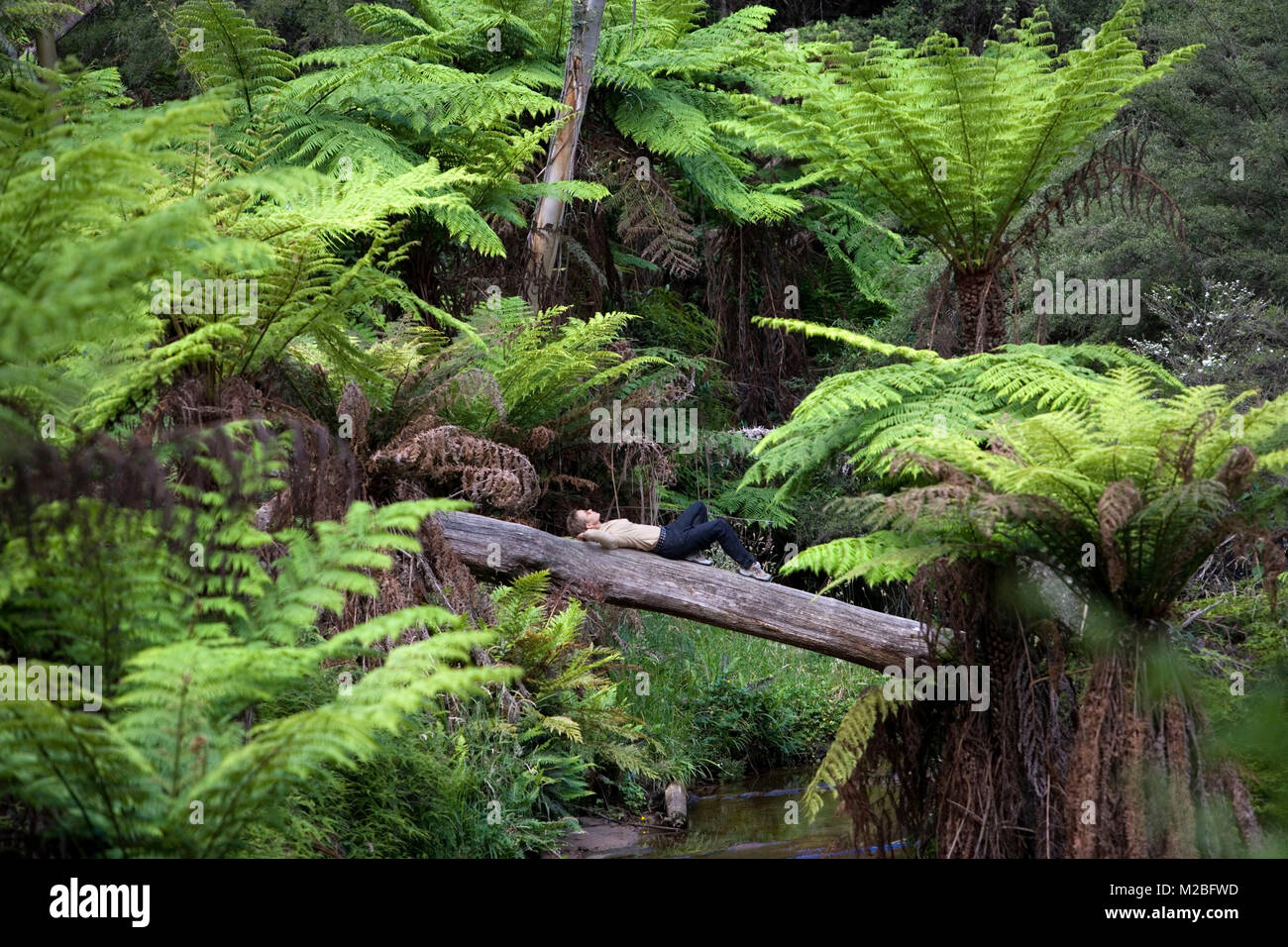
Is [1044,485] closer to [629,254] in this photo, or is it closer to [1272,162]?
[1272,162]

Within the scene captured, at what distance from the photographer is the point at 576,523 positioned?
6141 mm

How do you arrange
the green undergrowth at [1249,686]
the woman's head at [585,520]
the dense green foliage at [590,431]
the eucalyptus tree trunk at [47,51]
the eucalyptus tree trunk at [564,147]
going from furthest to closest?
the eucalyptus tree trunk at [47,51] → the eucalyptus tree trunk at [564,147] → the woman's head at [585,520] → the green undergrowth at [1249,686] → the dense green foliage at [590,431]

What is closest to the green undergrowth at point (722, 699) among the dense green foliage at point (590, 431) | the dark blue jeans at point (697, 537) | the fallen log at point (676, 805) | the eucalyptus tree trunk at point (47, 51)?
the dense green foliage at point (590, 431)

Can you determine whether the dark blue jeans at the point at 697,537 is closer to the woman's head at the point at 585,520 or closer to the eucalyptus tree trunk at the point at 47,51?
the woman's head at the point at 585,520

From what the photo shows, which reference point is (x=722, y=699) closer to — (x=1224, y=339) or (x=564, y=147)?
(x=564, y=147)

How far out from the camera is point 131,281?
2.79m

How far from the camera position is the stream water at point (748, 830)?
195 inches

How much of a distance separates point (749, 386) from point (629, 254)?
1.52 metres

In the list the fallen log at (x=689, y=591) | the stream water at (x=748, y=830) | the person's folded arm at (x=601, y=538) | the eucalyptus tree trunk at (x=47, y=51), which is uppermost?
the eucalyptus tree trunk at (x=47, y=51)

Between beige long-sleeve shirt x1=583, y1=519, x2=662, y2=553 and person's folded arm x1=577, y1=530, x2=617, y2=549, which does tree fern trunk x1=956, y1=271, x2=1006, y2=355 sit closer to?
beige long-sleeve shirt x1=583, y1=519, x2=662, y2=553

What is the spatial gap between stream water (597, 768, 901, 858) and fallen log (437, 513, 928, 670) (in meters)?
0.83

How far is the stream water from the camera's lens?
4.96 metres

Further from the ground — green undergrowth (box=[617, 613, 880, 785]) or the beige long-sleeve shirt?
the beige long-sleeve shirt

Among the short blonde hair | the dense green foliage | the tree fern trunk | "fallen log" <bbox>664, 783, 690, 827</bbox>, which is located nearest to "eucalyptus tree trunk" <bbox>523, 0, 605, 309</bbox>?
the dense green foliage
